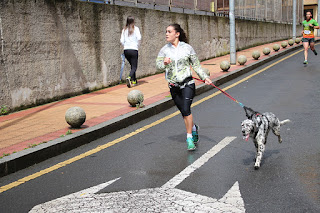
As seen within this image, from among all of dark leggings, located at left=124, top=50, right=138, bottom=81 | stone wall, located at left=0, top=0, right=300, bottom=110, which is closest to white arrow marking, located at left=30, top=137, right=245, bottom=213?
stone wall, located at left=0, top=0, right=300, bottom=110

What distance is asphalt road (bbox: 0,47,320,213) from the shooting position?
4660 mm

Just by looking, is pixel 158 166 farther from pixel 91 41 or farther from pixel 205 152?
pixel 91 41

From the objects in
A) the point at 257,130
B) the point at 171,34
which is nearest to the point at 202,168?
the point at 257,130

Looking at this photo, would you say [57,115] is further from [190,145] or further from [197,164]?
[197,164]

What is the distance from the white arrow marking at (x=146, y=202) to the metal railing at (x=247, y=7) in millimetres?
9224

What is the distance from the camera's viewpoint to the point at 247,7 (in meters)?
29.6

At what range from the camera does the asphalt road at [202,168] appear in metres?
4.66

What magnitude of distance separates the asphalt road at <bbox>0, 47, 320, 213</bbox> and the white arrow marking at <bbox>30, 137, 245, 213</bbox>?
0.13 feet

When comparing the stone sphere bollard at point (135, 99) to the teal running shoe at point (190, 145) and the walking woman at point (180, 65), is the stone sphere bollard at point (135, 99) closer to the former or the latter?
the walking woman at point (180, 65)

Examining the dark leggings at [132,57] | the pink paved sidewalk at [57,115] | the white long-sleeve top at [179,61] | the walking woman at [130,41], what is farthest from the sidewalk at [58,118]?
the white long-sleeve top at [179,61]

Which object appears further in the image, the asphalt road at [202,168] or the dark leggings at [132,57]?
the dark leggings at [132,57]

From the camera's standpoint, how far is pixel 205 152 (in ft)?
21.1

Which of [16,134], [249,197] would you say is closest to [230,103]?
[16,134]

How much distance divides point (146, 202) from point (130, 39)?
9.06m
